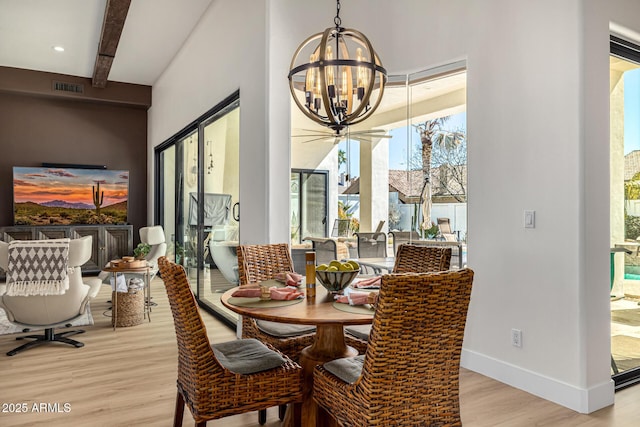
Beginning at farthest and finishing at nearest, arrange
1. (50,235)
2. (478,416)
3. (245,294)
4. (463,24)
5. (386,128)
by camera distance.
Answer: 1. (50,235)
2. (386,128)
3. (463,24)
4. (478,416)
5. (245,294)

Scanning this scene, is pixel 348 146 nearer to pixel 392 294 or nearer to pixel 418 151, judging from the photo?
pixel 418 151

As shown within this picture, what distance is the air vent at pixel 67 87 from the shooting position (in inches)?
313

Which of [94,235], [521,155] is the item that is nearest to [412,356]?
[521,155]

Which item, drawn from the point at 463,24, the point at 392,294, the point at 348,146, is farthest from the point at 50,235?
the point at 392,294

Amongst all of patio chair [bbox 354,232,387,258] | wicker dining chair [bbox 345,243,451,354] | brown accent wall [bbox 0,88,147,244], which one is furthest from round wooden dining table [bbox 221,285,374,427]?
brown accent wall [bbox 0,88,147,244]

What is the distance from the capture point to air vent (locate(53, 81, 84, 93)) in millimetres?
7957

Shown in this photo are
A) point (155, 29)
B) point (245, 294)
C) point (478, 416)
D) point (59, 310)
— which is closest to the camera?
point (245, 294)

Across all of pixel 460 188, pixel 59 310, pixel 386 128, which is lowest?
pixel 59 310

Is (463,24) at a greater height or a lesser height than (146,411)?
greater

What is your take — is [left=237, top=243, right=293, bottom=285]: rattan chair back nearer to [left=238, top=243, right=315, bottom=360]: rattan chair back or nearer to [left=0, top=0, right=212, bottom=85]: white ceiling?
[left=238, top=243, right=315, bottom=360]: rattan chair back

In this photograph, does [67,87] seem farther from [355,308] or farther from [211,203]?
[355,308]

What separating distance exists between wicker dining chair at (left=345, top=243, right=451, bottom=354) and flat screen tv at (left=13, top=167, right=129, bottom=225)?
7.09m

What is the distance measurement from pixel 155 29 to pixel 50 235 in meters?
4.24

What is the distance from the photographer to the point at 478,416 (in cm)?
262
